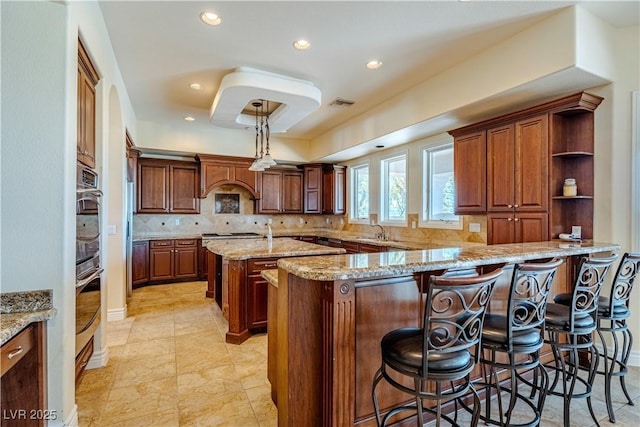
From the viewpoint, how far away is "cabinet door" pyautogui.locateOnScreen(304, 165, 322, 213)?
23.8ft

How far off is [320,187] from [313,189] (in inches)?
6.5

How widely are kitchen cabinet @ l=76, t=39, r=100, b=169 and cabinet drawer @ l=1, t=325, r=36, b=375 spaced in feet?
3.77

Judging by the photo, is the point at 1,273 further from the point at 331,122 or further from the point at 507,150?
the point at 331,122

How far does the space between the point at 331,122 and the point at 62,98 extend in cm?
444

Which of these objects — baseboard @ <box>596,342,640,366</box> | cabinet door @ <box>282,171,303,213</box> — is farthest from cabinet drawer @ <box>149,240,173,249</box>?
baseboard @ <box>596,342,640,366</box>

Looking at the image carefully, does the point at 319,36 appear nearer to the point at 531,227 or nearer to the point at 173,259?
the point at 531,227

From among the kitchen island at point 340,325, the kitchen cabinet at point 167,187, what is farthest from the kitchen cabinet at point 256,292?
the kitchen cabinet at point 167,187

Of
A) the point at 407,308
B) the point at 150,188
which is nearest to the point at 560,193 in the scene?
the point at 407,308

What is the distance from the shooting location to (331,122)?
5785mm

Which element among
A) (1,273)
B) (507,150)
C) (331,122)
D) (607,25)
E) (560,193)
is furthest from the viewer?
(331,122)

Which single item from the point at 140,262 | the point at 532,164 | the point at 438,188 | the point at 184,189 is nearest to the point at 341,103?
the point at 438,188

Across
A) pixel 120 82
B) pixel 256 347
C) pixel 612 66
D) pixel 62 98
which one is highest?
pixel 120 82

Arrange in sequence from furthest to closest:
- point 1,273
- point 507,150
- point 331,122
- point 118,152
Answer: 1. point 331,122
2. point 118,152
3. point 507,150
4. point 1,273

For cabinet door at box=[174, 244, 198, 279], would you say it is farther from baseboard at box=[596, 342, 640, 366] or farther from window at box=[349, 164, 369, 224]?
baseboard at box=[596, 342, 640, 366]
